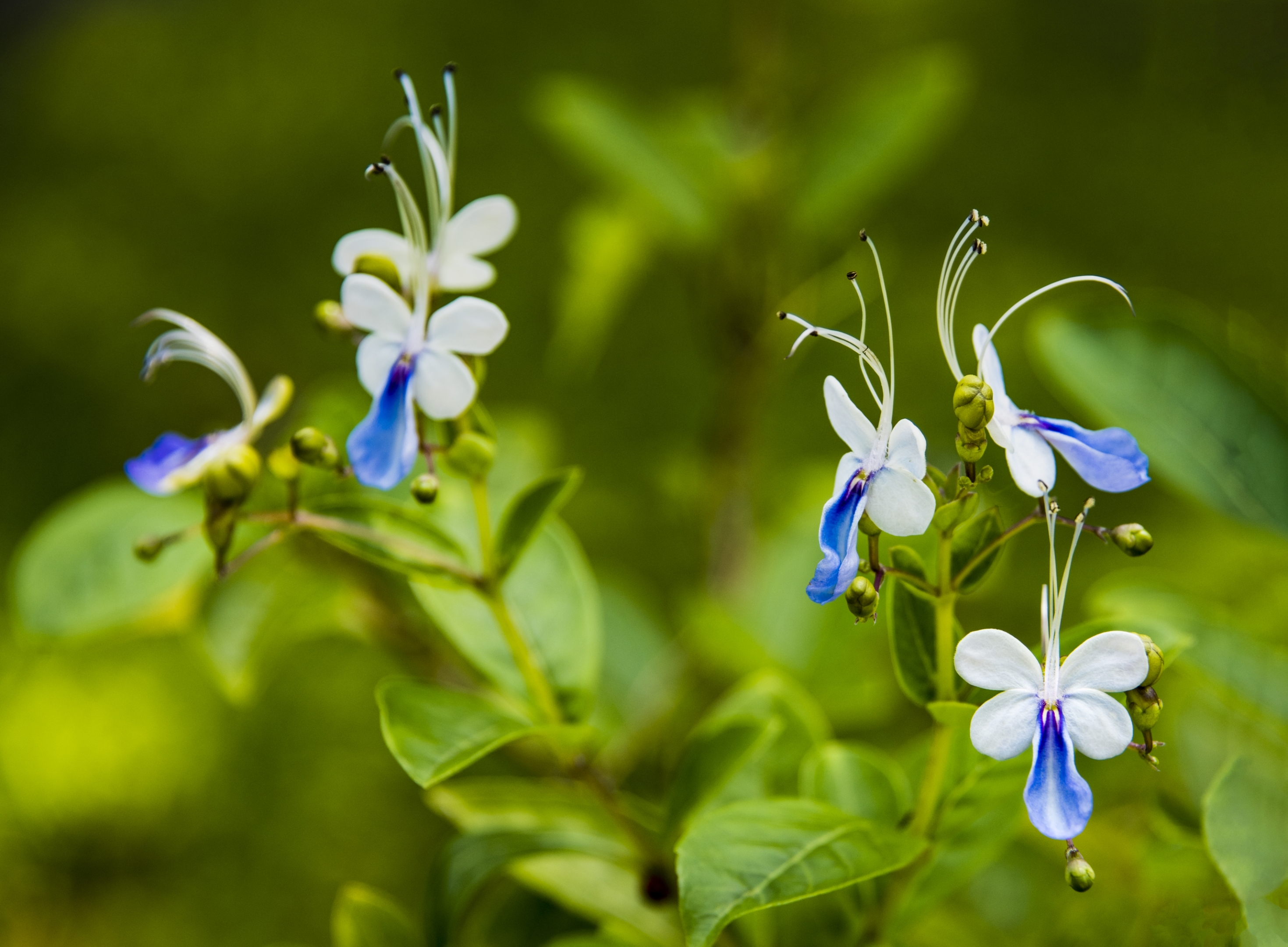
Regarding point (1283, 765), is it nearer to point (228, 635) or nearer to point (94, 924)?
point (228, 635)

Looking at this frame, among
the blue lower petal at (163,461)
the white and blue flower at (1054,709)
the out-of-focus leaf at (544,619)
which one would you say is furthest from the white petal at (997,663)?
the blue lower petal at (163,461)

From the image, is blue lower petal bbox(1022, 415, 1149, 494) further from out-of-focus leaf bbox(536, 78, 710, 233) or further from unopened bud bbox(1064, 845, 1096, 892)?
out-of-focus leaf bbox(536, 78, 710, 233)

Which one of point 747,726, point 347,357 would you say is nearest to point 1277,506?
point 747,726

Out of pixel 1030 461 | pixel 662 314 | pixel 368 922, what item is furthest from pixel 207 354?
pixel 662 314

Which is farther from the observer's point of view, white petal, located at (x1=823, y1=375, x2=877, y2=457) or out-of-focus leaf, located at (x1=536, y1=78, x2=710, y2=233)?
out-of-focus leaf, located at (x1=536, y1=78, x2=710, y2=233)

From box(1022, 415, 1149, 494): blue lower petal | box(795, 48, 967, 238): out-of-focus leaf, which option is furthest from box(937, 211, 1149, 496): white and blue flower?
box(795, 48, 967, 238): out-of-focus leaf

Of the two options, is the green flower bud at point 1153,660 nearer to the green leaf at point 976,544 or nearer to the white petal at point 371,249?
the green leaf at point 976,544
